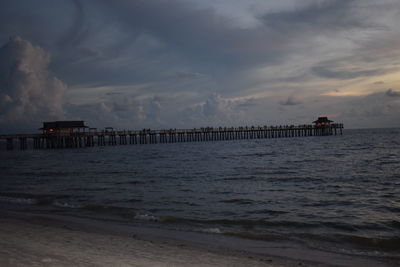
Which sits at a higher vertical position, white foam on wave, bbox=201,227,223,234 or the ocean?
white foam on wave, bbox=201,227,223,234

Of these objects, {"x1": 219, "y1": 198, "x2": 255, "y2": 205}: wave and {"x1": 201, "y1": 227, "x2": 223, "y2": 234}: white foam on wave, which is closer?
{"x1": 201, "y1": 227, "x2": 223, "y2": 234}: white foam on wave

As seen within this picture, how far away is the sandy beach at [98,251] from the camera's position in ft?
15.6

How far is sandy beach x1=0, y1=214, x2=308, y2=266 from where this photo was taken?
4.74 m

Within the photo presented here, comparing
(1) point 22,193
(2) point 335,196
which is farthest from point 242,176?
(1) point 22,193

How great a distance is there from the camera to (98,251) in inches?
219

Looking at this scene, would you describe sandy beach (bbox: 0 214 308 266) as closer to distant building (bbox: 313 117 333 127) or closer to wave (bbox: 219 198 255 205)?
wave (bbox: 219 198 255 205)

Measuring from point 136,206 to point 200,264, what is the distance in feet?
21.8

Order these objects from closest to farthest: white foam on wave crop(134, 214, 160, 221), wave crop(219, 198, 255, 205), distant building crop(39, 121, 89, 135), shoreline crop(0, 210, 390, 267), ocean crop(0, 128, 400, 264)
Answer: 1. shoreline crop(0, 210, 390, 267)
2. ocean crop(0, 128, 400, 264)
3. white foam on wave crop(134, 214, 160, 221)
4. wave crop(219, 198, 255, 205)
5. distant building crop(39, 121, 89, 135)

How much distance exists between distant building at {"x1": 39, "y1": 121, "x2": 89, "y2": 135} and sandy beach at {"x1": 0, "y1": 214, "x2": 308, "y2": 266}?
5415 centimetres

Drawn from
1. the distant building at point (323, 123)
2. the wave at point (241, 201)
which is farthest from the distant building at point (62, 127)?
the distant building at point (323, 123)

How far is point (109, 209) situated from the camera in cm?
1104

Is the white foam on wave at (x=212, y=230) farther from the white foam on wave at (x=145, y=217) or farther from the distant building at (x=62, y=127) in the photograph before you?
the distant building at (x=62, y=127)

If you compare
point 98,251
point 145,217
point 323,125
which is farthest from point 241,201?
point 323,125

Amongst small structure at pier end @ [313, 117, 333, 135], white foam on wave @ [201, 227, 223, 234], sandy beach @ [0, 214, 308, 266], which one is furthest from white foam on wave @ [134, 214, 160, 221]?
small structure at pier end @ [313, 117, 333, 135]
